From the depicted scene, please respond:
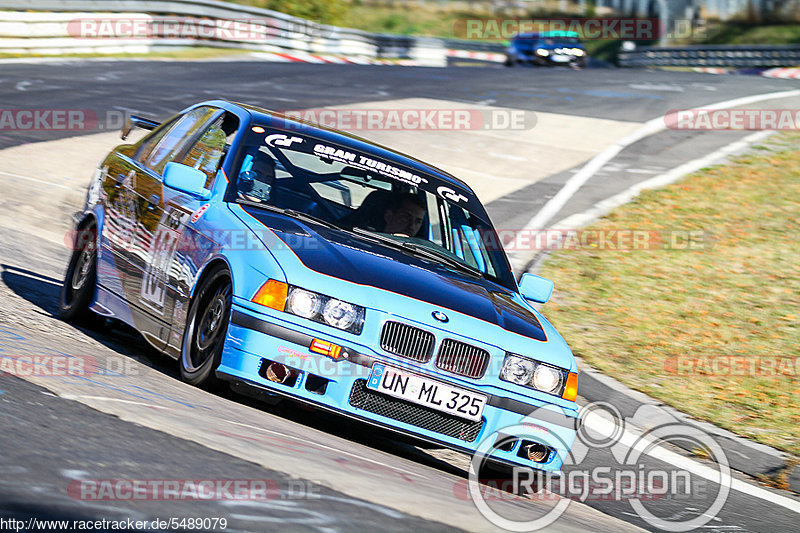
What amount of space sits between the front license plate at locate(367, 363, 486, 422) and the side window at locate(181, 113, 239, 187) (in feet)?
5.73

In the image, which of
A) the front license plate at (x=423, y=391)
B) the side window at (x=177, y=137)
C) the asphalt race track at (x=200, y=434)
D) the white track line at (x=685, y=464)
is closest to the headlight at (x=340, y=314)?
the front license plate at (x=423, y=391)

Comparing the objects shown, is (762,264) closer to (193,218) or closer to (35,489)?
(193,218)

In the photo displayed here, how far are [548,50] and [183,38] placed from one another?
11834 millimetres

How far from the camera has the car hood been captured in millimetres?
5406

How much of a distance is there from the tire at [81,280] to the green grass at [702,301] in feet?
13.1

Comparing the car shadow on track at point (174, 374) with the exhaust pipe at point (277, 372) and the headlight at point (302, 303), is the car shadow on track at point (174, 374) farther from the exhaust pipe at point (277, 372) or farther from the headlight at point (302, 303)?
the headlight at point (302, 303)

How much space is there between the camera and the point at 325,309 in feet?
17.2

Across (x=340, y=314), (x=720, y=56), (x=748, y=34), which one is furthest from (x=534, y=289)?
(x=748, y=34)

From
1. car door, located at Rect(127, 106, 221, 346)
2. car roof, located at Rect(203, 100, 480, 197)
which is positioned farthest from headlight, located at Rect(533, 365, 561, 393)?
car door, located at Rect(127, 106, 221, 346)

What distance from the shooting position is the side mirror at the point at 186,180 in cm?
604

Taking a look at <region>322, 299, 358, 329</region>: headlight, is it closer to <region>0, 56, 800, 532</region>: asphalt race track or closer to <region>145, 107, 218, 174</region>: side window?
<region>0, 56, 800, 532</region>: asphalt race track

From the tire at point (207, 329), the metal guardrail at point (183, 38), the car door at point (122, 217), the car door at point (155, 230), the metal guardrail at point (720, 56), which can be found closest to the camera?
the tire at point (207, 329)

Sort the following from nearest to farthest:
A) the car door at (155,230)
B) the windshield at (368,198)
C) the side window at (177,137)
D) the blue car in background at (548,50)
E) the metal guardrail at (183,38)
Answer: the car door at (155,230) < the windshield at (368,198) < the side window at (177,137) < the metal guardrail at (183,38) < the blue car in background at (548,50)

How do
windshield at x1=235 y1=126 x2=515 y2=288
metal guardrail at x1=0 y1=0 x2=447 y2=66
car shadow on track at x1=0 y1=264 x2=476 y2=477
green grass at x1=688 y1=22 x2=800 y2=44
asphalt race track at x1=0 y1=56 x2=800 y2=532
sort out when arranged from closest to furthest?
asphalt race track at x1=0 y1=56 x2=800 y2=532
car shadow on track at x1=0 y1=264 x2=476 y2=477
windshield at x1=235 y1=126 x2=515 y2=288
metal guardrail at x1=0 y1=0 x2=447 y2=66
green grass at x1=688 y1=22 x2=800 y2=44
